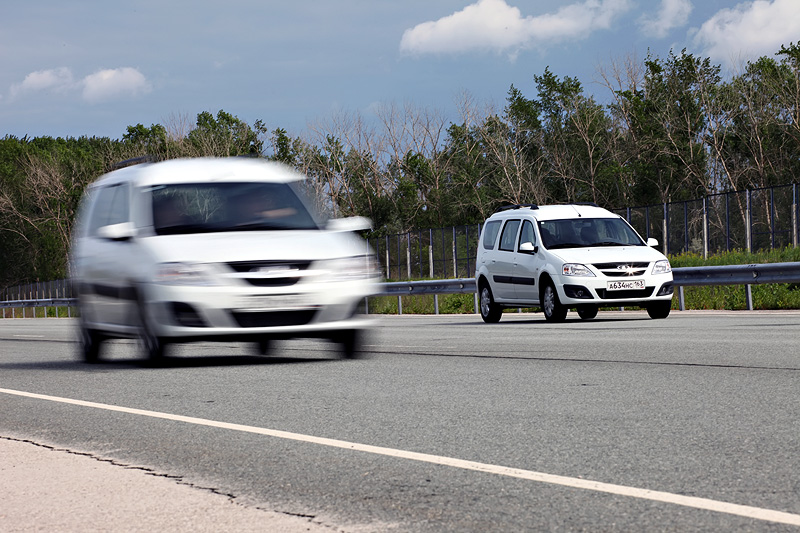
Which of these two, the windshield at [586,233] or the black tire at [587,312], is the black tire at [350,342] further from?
the black tire at [587,312]

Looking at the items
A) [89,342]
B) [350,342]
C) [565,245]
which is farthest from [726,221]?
[89,342]

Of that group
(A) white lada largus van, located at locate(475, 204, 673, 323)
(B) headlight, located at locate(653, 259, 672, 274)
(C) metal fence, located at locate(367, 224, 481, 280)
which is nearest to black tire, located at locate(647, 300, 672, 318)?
(A) white lada largus van, located at locate(475, 204, 673, 323)

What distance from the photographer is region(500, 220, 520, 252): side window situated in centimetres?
1889

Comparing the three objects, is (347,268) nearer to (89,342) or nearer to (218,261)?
(218,261)

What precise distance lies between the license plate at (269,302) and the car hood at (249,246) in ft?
1.11

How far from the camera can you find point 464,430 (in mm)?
6363

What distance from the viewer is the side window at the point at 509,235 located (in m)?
18.9

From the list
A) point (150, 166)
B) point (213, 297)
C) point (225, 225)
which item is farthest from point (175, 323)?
point (150, 166)

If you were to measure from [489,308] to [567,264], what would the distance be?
253 cm

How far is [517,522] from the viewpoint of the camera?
419 cm

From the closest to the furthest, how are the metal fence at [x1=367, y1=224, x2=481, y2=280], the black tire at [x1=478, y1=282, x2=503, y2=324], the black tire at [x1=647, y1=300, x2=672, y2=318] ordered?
the black tire at [x1=647, y1=300, x2=672, y2=318] → the black tire at [x1=478, y1=282, x2=503, y2=324] → the metal fence at [x1=367, y1=224, x2=481, y2=280]

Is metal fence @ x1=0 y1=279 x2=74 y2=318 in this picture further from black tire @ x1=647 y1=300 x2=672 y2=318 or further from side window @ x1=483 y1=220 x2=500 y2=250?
black tire @ x1=647 y1=300 x2=672 y2=318

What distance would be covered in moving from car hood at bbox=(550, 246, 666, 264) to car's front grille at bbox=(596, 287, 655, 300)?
45 cm

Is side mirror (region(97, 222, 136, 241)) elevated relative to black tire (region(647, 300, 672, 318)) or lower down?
elevated
